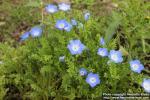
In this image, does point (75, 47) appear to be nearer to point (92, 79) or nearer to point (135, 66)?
point (92, 79)

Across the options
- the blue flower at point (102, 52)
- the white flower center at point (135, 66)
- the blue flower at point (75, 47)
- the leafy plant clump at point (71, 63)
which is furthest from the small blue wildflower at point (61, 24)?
the white flower center at point (135, 66)

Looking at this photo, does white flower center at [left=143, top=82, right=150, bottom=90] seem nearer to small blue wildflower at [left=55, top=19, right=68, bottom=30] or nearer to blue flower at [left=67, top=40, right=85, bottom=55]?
blue flower at [left=67, top=40, right=85, bottom=55]

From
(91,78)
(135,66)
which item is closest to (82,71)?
(91,78)

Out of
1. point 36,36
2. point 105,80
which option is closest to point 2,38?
point 36,36

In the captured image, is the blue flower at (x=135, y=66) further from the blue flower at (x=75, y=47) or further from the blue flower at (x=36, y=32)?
the blue flower at (x=36, y=32)

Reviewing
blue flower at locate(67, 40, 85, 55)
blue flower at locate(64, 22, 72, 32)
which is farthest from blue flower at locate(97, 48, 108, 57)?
blue flower at locate(64, 22, 72, 32)

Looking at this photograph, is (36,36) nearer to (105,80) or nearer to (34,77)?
(34,77)

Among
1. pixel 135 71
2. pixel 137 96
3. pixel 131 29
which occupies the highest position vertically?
pixel 131 29
